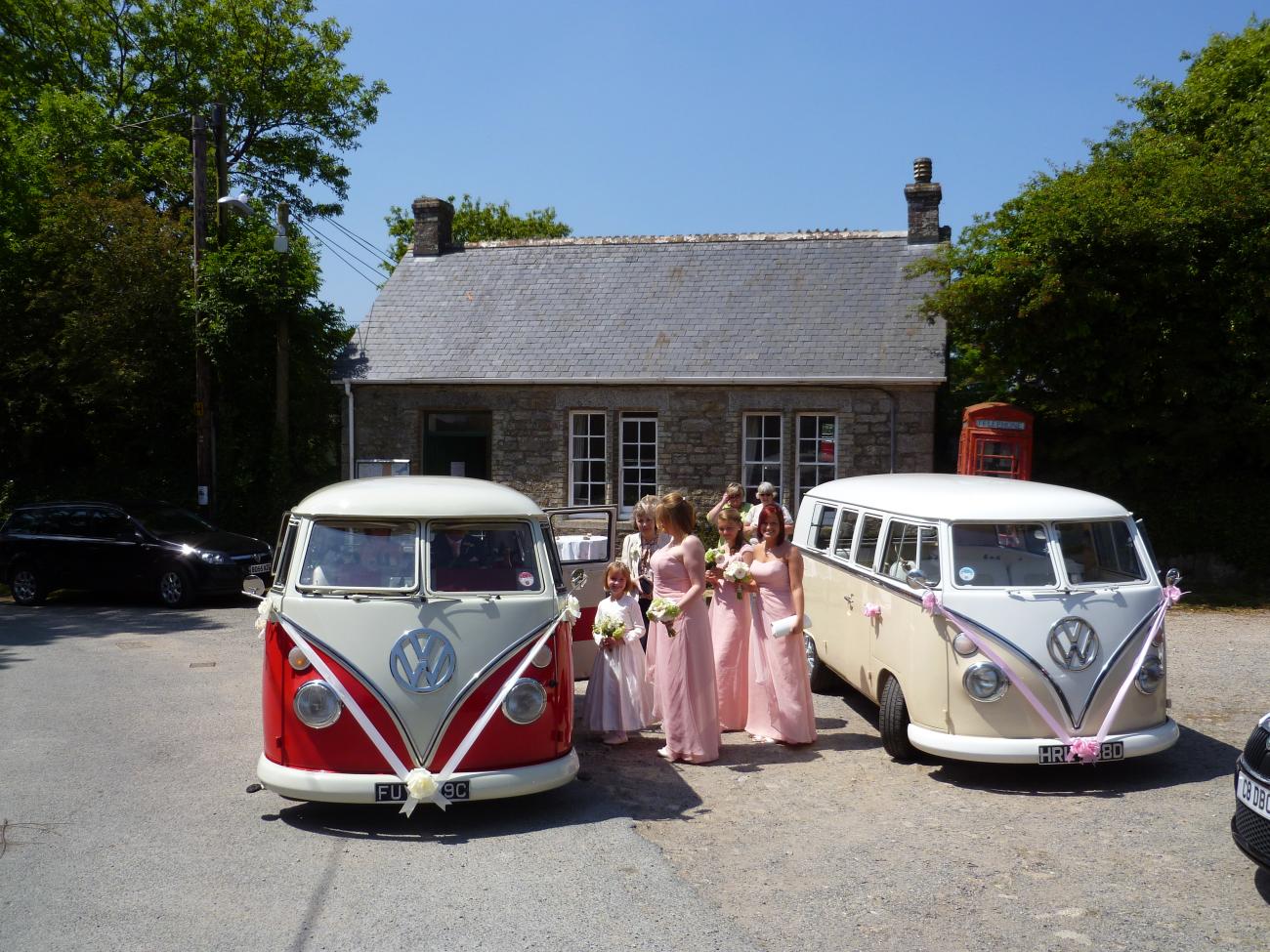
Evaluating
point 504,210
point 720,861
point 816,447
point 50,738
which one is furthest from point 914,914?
point 504,210

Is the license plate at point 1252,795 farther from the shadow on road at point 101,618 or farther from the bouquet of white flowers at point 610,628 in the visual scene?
the shadow on road at point 101,618

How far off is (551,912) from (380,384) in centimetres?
1674

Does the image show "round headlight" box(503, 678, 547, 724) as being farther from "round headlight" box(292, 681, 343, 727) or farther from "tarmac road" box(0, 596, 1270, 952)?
"round headlight" box(292, 681, 343, 727)

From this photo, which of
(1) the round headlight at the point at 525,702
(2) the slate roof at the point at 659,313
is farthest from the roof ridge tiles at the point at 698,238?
(1) the round headlight at the point at 525,702

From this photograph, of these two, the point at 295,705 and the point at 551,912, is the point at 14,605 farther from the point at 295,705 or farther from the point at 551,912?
the point at 551,912

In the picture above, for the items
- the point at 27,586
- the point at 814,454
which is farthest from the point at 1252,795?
the point at 27,586

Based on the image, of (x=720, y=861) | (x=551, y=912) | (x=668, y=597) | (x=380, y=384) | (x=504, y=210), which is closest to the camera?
(x=551, y=912)

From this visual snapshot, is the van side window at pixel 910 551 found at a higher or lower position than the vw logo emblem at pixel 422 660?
higher

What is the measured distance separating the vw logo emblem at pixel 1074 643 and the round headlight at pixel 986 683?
36 cm

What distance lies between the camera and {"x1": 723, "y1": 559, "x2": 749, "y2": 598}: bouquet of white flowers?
323 inches

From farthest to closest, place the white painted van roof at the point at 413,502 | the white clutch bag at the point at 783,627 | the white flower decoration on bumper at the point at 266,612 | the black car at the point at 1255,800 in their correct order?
1. the white clutch bag at the point at 783,627
2. the white painted van roof at the point at 413,502
3. the white flower decoration on bumper at the point at 266,612
4. the black car at the point at 1255,800

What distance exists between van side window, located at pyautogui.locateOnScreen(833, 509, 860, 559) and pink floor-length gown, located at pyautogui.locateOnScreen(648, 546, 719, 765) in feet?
6.53

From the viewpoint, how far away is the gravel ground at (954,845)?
495 centimetres

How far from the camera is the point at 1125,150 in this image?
1939 centimetres
